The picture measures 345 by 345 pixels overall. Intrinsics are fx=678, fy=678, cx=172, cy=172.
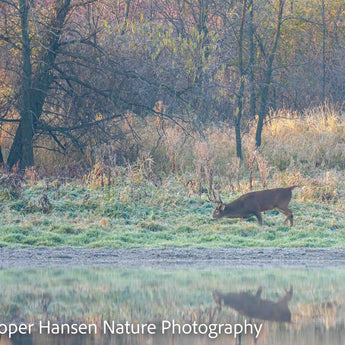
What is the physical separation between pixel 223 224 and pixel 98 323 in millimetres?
6186

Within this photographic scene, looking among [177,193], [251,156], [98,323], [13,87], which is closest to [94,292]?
[98,323]

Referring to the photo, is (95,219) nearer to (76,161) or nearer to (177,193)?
(177,193)

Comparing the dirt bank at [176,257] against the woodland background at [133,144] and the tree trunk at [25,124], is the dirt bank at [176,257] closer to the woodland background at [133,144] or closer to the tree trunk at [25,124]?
the woodland background at [133,144]

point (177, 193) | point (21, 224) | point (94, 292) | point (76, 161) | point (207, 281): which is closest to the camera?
point (94, 292)

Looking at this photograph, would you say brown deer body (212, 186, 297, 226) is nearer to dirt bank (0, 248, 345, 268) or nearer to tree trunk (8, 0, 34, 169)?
dirt bank (0, 248, 345, 268)

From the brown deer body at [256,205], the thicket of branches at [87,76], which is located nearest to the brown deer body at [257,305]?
the brown deer body at [256,205]

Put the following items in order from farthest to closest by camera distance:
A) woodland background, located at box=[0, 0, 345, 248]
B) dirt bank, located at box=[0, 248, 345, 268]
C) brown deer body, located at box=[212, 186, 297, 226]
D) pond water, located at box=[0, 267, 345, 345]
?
brown deer body, located at box=[212, 186, 297, 226] < woodland background, located at box=[0, 0, 345, 248] < dirt bank, located at box=[0, 248, 345, 268] < pond water, located at box=[0, 267, 345, 345]

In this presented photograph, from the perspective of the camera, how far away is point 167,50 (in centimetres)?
1638

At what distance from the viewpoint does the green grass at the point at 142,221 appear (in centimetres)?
1052

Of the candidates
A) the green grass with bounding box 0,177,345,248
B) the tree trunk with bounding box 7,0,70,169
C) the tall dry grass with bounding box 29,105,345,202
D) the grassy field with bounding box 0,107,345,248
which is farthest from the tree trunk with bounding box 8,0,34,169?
the green grass with bounding box 0,177,345,248

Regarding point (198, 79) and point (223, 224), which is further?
point (198, 79)

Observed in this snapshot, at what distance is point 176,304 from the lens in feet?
21.3

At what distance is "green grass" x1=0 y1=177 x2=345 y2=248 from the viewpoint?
1052 centimetres

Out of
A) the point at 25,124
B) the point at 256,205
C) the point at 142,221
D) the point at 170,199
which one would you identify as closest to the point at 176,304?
the point at 142,221
